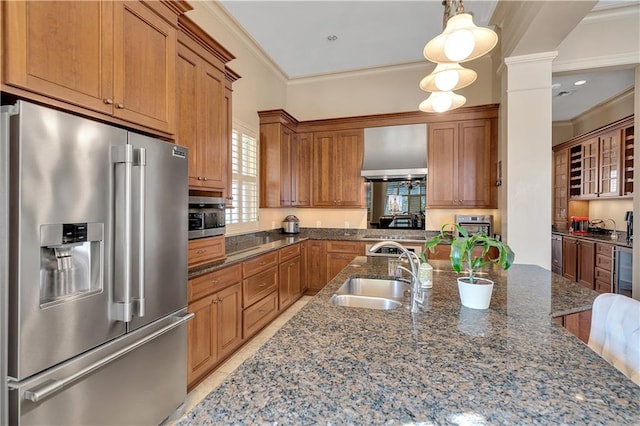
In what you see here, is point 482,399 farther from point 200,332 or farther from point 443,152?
point 443,152

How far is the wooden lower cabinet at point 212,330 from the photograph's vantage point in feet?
7.02

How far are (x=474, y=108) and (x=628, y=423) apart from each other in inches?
161

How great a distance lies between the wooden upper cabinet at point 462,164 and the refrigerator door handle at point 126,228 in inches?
148

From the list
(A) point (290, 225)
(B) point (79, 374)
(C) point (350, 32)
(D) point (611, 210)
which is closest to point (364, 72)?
(C) point (350, 32)

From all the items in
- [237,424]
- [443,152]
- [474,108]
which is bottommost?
[237,424]

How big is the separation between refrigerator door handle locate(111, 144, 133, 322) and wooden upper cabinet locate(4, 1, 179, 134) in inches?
9.3

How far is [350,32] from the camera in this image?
3.72m

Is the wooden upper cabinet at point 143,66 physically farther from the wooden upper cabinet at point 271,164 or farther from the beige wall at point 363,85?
the wooden upper cabinet at point 271,164

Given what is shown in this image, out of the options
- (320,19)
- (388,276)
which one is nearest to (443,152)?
(320,19)

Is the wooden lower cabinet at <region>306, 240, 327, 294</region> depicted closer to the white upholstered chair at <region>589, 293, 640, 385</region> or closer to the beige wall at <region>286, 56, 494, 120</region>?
the beige wall at <region>286, 56, 494, 120</region>

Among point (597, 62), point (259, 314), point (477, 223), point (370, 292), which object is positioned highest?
point (597, 62)

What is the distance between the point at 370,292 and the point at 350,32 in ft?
10.7

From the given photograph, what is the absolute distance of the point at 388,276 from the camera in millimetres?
1903

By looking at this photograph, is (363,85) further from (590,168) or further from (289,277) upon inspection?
(590,168)
